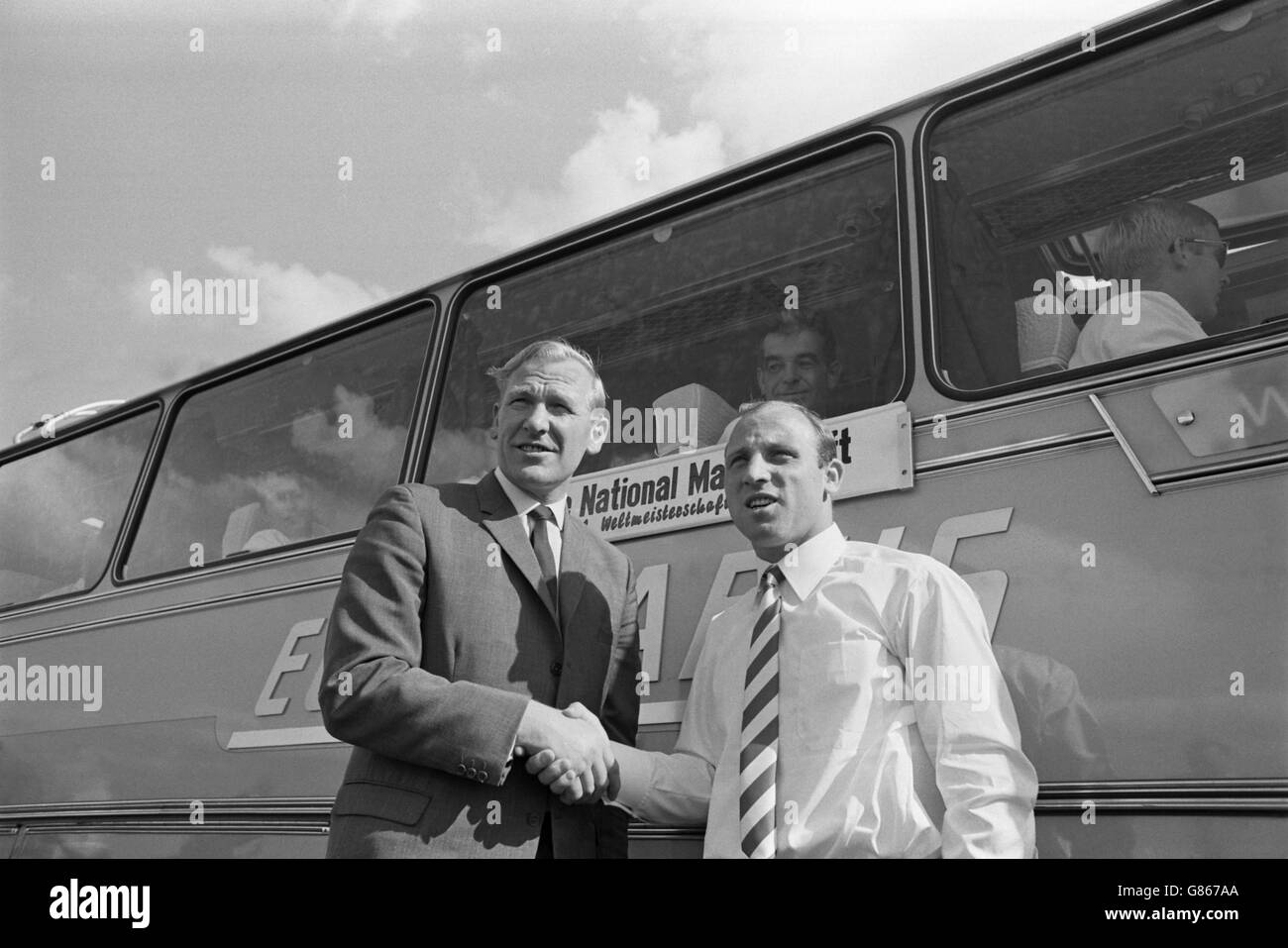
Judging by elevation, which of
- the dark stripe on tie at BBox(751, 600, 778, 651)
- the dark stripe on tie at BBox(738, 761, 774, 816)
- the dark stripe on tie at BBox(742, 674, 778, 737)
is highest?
the dark stripe on tie at BBox(751, 600, 778, 651)

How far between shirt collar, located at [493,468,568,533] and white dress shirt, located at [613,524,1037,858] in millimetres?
490

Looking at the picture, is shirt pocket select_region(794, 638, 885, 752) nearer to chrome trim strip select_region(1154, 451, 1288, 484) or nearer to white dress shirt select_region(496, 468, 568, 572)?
white dress shirt select_region(496, 468, 568, 572)

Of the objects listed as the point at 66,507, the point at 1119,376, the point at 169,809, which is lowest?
the point at 169,809

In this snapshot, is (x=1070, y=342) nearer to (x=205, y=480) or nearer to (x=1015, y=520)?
(x=1015, y=520)

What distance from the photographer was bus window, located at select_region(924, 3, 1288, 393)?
9.29ft

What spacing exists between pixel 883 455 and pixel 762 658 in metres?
0.79

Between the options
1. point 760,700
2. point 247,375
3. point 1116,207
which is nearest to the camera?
point 760,700

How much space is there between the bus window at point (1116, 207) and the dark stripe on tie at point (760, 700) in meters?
0.99

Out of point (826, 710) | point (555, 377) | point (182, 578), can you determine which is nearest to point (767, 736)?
point (826, 710)

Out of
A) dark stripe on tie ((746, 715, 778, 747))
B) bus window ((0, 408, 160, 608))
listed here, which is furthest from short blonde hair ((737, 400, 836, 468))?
bus window ((0, 408, 160, 608))

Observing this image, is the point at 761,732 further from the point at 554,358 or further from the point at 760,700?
→ the point at 554,358

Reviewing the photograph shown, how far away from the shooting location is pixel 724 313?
12.2 ft

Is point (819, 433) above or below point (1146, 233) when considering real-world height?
below

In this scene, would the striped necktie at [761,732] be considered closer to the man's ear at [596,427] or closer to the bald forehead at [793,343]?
the man's ear at [596,427]
